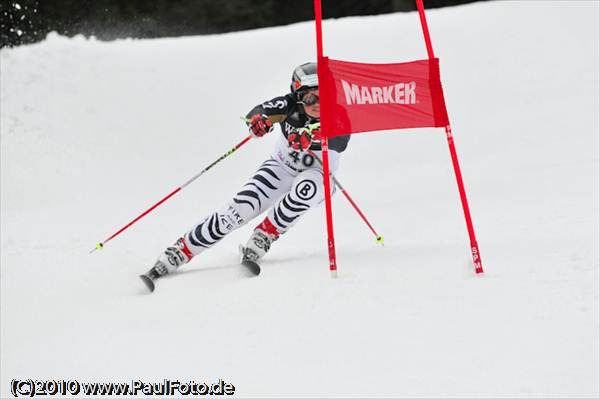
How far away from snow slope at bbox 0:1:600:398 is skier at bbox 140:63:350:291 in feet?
0.62

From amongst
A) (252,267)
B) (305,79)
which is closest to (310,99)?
(305,79)

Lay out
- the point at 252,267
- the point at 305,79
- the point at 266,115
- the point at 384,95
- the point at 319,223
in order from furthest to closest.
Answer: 1. the point at 319,223
2. the point at 266,115
3. the point at 305,79
4. the point at 252,267
5. the point at 384,95

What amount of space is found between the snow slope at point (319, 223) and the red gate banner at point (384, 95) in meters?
0.79

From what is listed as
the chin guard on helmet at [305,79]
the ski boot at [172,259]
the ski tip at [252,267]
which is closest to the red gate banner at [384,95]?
the chin guard on helmet at [305,79]

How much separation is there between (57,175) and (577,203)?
620cm

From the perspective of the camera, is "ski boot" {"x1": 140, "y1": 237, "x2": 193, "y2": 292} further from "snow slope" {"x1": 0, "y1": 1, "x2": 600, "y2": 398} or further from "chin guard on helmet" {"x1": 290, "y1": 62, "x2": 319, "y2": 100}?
"chin guard on helmet" {"x1": 290, "y1": 62, "x2": 319, "y2": 100}

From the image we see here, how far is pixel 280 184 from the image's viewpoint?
466 centimetres

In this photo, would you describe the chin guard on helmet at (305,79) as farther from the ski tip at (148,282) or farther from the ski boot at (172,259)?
the ski tip at (148,282)

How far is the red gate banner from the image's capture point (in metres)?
3.79

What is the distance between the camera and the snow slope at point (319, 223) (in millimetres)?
2967

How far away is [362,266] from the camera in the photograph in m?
4.11

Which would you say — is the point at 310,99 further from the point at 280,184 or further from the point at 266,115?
the point at 280,184

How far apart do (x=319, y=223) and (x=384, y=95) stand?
297cm

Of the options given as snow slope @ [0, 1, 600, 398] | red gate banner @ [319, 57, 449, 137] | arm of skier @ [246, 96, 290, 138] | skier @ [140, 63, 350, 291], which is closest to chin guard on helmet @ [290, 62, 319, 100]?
skier @ [140, 63, 350, 291]
